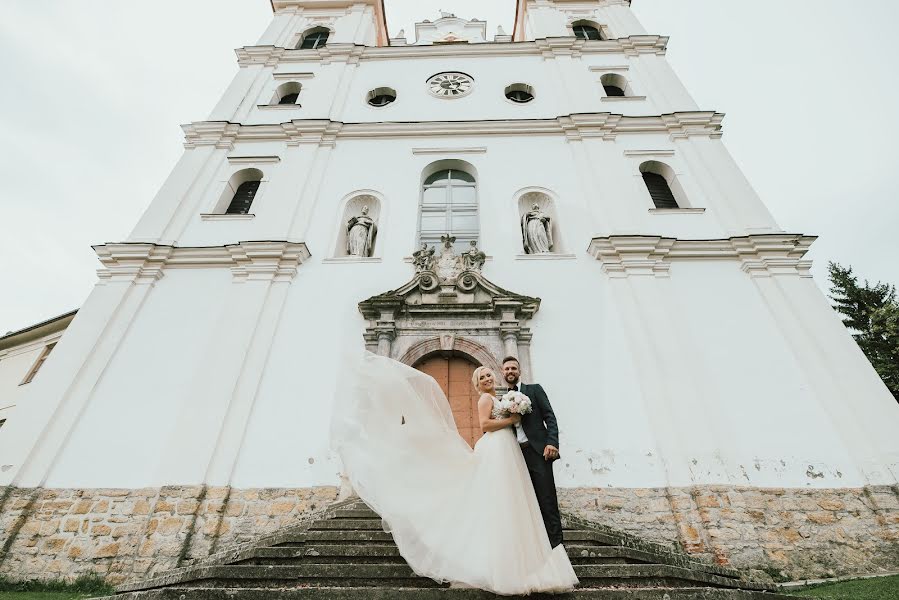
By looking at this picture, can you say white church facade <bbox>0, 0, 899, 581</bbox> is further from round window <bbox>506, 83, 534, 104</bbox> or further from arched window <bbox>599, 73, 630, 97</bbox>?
arched window <bbox>599, 73, 630, 97</bbox>

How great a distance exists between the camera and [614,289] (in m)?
8.66

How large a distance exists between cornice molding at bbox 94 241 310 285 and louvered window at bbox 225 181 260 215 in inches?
71.8

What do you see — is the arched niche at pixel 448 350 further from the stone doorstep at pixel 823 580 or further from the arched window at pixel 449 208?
the stone doorstep at pixel 823 580

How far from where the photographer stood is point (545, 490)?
Result: 3.32 meters

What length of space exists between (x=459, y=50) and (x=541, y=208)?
7.83 meters

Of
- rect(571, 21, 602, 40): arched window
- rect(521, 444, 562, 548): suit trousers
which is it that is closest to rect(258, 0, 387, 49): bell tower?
rect(571, 21, 602, 40): arched window

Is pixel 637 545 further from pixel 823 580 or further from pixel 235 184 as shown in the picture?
pixel 235 184

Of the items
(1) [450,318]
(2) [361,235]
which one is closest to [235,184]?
(2) [361,235]

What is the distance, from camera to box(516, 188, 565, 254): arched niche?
9812mm

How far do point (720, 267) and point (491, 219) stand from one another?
16.2 feet

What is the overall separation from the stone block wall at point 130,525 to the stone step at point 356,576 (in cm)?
278

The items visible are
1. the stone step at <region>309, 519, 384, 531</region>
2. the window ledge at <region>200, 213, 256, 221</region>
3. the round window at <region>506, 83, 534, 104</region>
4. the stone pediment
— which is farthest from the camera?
the round window at <region>506, 83, 534, 104</region>

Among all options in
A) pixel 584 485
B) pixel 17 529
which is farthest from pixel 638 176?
pixel 17 529

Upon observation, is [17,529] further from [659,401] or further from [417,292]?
[659,401]
